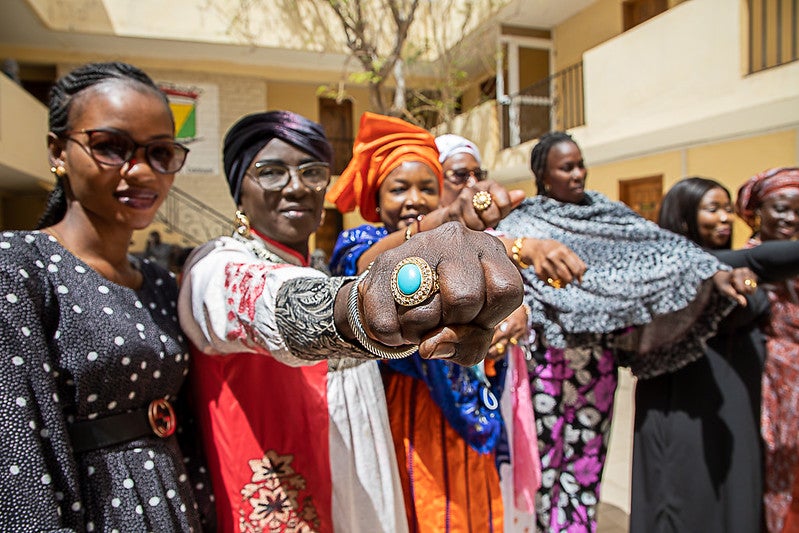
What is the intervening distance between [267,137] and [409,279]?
97 cm

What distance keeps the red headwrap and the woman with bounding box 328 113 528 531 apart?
195 centimetres

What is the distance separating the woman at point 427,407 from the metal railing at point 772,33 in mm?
5979

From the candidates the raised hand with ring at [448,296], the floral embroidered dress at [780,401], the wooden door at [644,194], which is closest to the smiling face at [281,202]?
the raised hand with ring at [448,296]

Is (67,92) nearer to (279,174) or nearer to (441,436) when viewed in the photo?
(279,174)

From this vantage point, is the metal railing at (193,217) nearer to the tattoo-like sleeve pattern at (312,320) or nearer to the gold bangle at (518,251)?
the gold bangle at (518,251)

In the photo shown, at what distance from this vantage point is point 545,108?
38.2 ft

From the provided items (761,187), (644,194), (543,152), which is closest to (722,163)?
(644,194)

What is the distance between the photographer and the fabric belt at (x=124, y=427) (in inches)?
43.8

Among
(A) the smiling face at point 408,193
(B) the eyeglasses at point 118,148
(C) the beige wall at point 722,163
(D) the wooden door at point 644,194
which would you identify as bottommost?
(A) the smiling face at point 408,193

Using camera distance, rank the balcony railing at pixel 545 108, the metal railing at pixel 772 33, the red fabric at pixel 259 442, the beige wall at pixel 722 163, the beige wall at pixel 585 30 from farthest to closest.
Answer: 1. the balcony railing at pixel 545 108
2. the beige wall at pixel 585 30
3. the beige wall at pixel 722 163
4. the metal railing at pixel 772 33
5. the red fabric at pixel 259 442

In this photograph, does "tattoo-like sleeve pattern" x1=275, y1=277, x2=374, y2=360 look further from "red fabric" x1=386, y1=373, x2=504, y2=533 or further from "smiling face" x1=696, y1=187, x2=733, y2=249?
"smiling face" x1=696, y1=187, x2=733, y2=249

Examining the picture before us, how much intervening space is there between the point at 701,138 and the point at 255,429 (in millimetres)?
7462

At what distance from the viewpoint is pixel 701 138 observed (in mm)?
7125

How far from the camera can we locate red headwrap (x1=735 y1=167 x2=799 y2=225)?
2.70 meters
